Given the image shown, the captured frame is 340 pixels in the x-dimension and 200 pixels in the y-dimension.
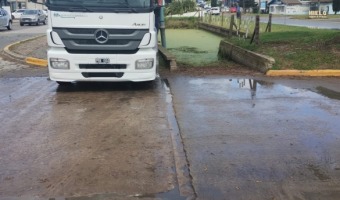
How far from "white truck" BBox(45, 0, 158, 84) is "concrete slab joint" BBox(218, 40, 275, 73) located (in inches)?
140

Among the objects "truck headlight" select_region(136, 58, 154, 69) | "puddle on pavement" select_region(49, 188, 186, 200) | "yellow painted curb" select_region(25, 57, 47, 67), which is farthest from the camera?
"yellow painted curb" select_region(25, 57, 47, 67)

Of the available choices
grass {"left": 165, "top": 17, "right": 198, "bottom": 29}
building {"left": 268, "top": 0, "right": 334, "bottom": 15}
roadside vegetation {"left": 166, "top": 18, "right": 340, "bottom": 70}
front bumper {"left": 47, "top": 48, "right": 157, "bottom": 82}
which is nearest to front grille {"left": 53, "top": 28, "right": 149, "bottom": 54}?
front bumper {"left": 47, "top": 48, "right": 157, "bottom": 82}

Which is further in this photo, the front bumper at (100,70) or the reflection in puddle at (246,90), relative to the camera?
the front bumper at (100,70)

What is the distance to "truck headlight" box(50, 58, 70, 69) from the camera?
867 centimetres

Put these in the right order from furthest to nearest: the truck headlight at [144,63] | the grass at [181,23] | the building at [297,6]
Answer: the building at [297,6], the grass at [181,23], the truck headlight at [144,63]

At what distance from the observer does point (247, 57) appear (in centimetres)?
1232

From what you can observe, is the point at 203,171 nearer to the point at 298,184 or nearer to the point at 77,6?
the point at 298,184

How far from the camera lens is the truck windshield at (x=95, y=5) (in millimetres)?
8422

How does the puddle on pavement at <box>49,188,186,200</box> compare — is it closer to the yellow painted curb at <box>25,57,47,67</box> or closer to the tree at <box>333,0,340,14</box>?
the yellow painted curb at <box>25,57,47,67</box>

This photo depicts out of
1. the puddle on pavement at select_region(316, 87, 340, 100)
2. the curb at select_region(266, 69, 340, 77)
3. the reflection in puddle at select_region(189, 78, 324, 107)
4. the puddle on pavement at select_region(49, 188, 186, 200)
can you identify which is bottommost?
the puddle on pavement at select_region(49, 188, 186, 200)

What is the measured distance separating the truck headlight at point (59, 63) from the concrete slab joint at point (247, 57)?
5.15 m

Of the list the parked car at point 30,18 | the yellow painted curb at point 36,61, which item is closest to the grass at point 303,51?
the yellow painted curb at point 36,61

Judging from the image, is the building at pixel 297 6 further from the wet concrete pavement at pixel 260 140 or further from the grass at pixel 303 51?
the wet concrete pavement at pixel 260 140

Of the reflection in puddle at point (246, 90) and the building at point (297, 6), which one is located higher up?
the building at point (297, 6)
